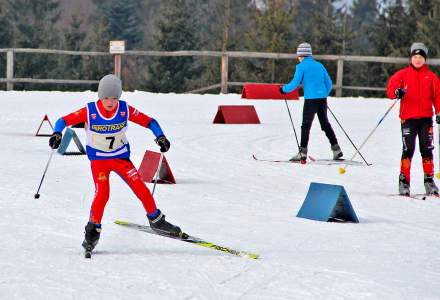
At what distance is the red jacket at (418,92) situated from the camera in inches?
356

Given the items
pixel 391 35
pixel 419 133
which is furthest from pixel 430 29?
pixel 419 133

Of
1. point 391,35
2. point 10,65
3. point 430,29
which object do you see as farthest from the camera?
point 391,35

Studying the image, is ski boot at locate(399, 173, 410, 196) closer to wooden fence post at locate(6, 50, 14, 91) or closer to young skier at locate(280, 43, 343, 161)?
young skier at locate(280, 43, 343, 161)

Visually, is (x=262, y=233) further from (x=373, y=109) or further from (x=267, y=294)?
(x=373, y=109)

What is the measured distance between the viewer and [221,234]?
7078 mm

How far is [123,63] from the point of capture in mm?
61625

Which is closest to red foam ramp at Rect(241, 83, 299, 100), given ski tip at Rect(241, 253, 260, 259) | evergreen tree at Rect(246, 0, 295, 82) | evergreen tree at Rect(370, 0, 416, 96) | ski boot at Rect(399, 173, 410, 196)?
evergreen tree at Rect(370, 0, 416, 96)

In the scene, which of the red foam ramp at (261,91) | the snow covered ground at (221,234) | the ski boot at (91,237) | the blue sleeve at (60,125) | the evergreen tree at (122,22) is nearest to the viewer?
the snow covered ground at (221,234)

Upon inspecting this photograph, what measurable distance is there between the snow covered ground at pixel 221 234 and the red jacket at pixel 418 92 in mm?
852

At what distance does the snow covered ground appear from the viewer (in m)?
5.43

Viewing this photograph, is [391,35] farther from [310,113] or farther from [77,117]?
[77,117]

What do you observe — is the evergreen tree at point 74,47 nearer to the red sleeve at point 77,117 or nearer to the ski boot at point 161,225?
the ski boot at point 161,225

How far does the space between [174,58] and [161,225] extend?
34.0m

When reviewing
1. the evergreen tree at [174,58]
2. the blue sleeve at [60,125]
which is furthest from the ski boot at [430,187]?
the evergreen tree at [174,58]
